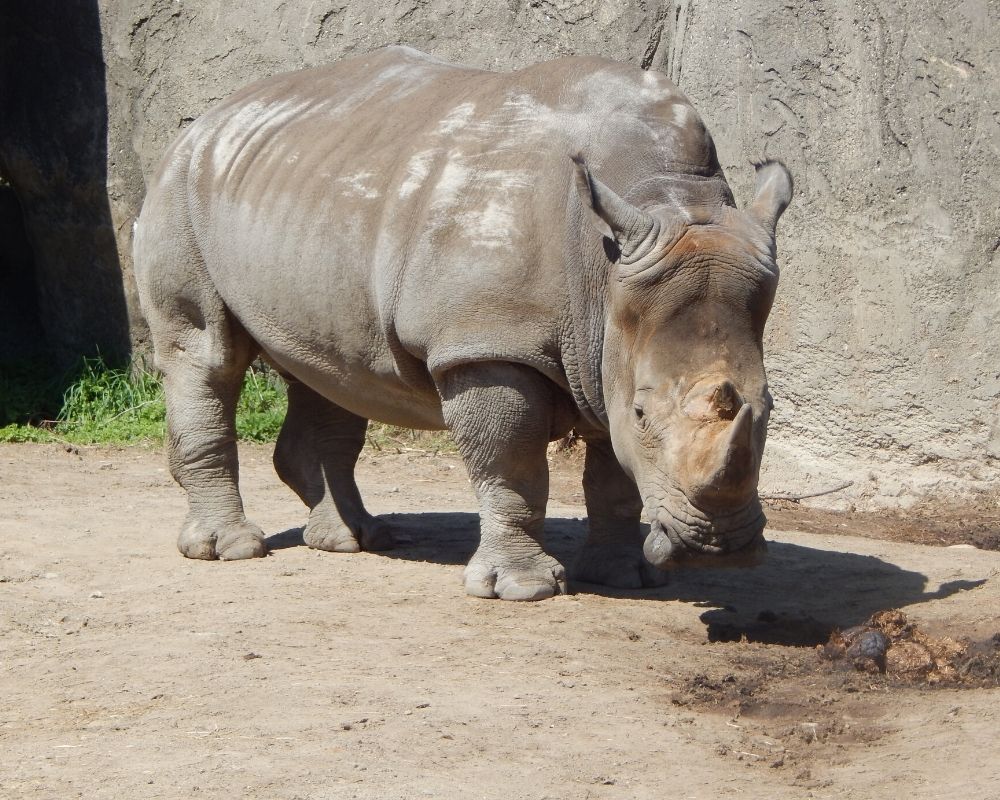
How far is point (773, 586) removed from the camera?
5.99m

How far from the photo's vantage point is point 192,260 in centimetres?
641

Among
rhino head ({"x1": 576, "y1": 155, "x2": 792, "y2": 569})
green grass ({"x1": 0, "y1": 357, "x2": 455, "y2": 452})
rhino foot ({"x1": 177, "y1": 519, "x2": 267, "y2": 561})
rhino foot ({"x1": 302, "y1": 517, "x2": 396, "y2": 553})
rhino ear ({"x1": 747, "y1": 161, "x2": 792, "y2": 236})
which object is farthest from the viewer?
green grass ({"x1": 0, "y1": 357, "x2": 455, "y2": 452})

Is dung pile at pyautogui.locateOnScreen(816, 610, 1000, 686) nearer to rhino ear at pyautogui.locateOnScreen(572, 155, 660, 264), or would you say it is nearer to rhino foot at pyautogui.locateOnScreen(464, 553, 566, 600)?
rhino foot at pyautogui.locateOnScreen(464, 553, 566, 600)

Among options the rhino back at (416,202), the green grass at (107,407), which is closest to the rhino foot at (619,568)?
the rhino back at (416,202)

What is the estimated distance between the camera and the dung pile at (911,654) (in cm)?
464

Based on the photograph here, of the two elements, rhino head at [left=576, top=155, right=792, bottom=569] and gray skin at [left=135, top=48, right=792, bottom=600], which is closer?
rhino head at [left=576, top=155, right=792, bottom=569]

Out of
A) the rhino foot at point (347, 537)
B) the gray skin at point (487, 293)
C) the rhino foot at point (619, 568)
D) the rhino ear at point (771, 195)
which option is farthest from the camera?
the rhino foot at point (347, 537)

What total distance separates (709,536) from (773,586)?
4.69 feet

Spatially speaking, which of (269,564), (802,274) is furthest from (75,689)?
(802,274)

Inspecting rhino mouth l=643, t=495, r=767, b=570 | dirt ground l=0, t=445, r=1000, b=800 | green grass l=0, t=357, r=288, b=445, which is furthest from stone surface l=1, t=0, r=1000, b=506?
green grass l=0, t=357, r=288, b=445

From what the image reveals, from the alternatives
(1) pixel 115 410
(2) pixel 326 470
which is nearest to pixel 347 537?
(2) pixel 326 470

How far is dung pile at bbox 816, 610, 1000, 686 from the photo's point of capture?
4.64 meters

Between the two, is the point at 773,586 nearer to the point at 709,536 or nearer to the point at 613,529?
the point at 613,529

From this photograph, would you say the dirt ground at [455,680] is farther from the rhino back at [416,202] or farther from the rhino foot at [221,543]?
the rhino back at [416,202]
